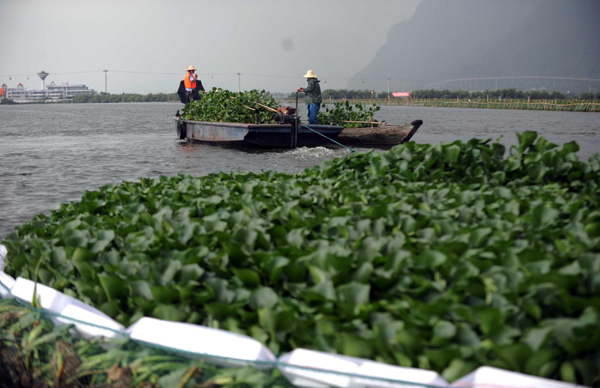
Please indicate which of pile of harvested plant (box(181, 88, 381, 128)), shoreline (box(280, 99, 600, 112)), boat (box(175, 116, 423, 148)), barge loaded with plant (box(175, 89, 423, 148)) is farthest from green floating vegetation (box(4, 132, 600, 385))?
shoreline (box(280, 99, 600, 112))

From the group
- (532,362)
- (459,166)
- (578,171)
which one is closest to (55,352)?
(532,362)

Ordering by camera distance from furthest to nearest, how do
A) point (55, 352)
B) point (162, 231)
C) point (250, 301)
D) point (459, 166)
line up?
point (459, 166) → point (162, 231) → point (55, 352) → point (250, 301)

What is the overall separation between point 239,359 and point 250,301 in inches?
10.6

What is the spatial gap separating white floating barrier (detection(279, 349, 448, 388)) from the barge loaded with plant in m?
14.6

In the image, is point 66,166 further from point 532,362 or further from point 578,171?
point 532,362

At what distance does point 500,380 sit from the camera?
5.70 ft

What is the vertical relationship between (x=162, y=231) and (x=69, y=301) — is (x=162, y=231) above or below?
above

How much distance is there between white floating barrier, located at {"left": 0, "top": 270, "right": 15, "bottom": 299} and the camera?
2.89 metres

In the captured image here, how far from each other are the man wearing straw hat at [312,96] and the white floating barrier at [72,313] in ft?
52.6

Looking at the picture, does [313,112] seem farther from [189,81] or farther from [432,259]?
[432,259]

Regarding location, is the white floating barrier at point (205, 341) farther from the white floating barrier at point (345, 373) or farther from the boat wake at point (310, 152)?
the boat wake at point (310, 152)

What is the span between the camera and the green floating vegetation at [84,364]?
2016 mm

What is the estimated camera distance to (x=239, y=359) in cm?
201

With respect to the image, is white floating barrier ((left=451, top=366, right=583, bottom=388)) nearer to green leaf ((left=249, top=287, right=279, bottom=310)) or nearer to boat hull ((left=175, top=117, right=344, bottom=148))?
green leaf ((left=249, top=287, right=279, bottom=310))
